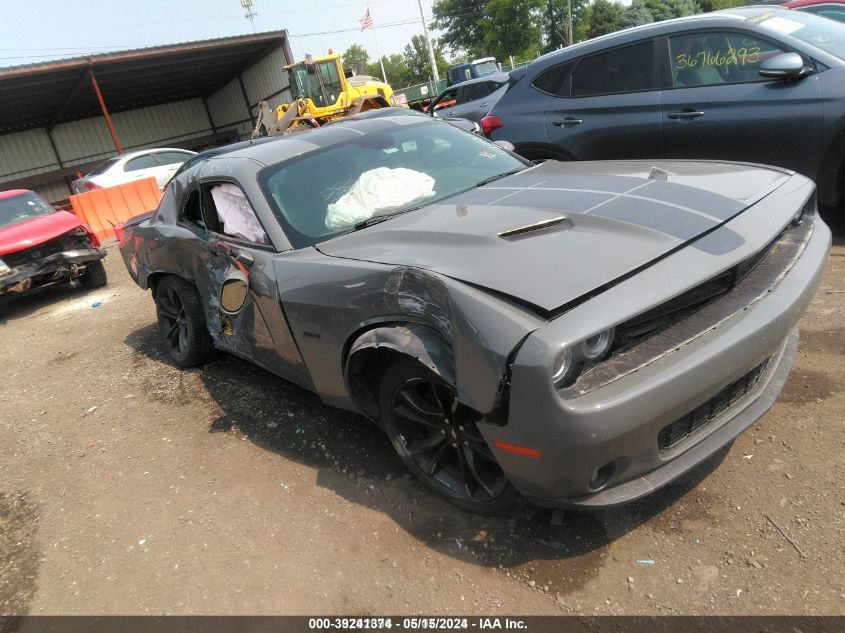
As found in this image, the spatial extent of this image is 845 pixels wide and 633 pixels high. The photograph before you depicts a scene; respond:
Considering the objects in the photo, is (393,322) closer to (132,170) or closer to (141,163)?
(132,170)

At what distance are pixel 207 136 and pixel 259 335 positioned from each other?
3167 centimetres

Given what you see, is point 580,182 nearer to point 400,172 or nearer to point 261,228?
point 400,172

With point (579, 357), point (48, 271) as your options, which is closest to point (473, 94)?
point (48, 271)

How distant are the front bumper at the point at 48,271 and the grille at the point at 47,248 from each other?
1.8 inches

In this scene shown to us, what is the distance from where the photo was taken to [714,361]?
6.11 feet

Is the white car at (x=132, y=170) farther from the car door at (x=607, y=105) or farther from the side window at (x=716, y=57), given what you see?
the side window at (x=716, y=57)

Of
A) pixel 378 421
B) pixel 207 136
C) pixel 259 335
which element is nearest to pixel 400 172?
pixel 259 335

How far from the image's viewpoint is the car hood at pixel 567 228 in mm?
1945

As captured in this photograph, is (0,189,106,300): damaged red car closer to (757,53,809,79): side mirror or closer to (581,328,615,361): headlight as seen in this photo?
(581,328,615,361): headlight

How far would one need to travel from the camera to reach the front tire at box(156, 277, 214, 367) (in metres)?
4.20

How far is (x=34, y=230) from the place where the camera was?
7395mm

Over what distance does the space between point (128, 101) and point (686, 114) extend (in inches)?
1120

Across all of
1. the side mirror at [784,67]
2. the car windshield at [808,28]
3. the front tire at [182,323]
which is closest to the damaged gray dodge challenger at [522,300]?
the front tire at [182,323]

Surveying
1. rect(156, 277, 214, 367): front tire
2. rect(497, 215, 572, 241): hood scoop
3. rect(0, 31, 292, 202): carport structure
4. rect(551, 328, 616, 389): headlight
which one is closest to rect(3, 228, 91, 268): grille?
rect(156, 277, 214, 367): front tire
